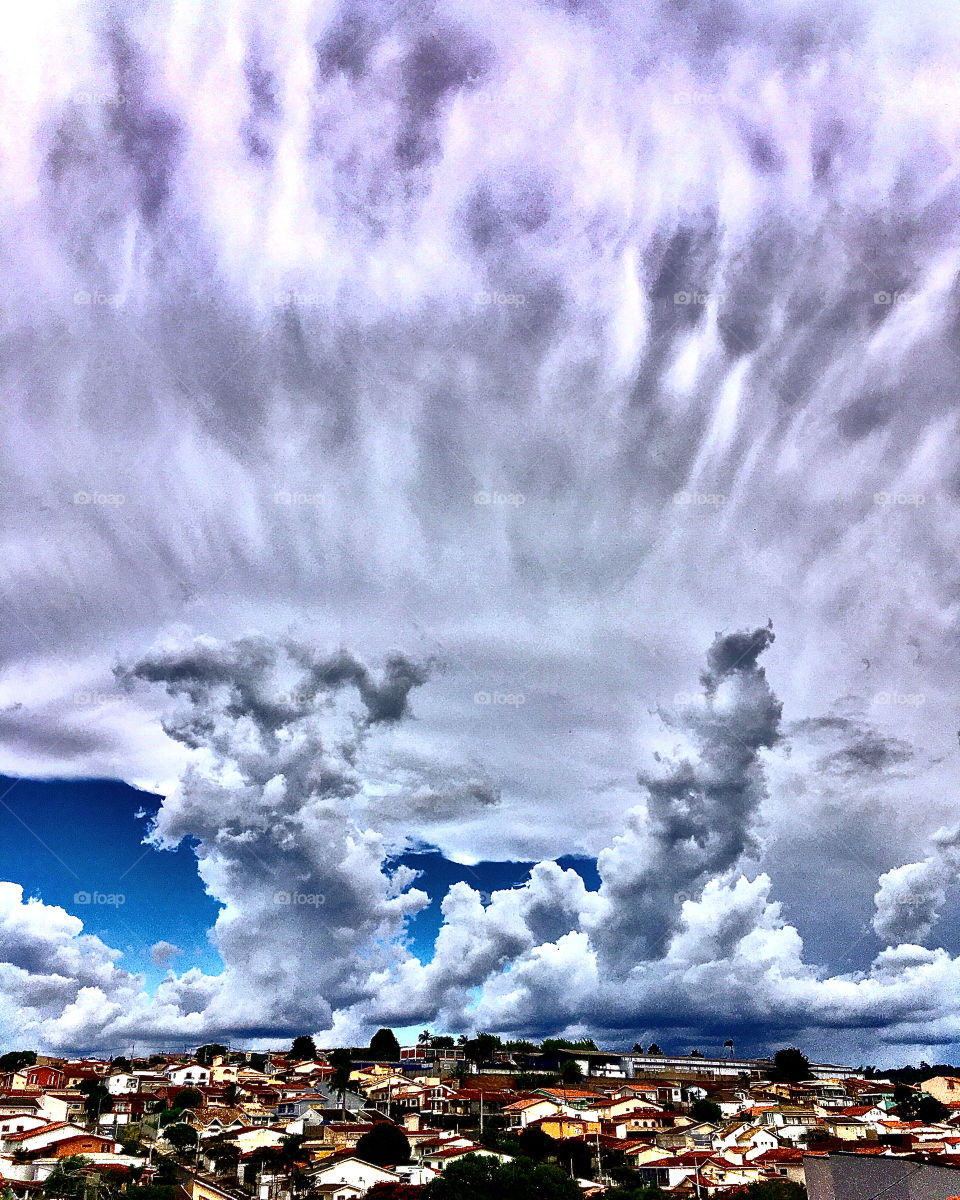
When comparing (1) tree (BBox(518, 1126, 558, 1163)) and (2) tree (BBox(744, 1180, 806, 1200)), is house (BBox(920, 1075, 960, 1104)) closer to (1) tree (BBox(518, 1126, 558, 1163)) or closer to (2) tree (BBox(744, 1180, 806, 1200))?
(1) tree (BBox(518, 1126, 558, 1163))

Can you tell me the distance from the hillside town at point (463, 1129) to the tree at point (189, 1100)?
26 centimetres

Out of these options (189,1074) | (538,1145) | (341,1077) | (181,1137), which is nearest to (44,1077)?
(189,1074)

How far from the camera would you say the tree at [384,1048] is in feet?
370

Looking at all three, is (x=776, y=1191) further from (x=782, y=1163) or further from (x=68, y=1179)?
(x=68, y=1179)

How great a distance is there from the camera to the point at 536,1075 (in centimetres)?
9331

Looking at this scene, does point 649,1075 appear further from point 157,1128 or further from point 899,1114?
point 157,1128

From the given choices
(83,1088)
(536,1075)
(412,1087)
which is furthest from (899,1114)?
(83,1088)

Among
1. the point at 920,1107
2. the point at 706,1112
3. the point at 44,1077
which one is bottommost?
the point at 920,1107

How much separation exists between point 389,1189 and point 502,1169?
26.2 feet

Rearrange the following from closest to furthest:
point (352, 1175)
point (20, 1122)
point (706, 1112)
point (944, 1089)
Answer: point (352, 1175) → point (20, 1122) → point (706, 1112) → point (944, 1089)

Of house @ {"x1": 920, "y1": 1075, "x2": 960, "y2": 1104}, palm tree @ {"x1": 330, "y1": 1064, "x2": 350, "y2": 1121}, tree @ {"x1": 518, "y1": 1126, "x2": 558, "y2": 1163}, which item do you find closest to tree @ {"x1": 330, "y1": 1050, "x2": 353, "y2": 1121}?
palm tree @ {"x1": 330, "y1": 1064, "x2": 350, "y2": 1121}

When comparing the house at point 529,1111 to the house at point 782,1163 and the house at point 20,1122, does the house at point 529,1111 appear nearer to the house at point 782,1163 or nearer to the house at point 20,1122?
the house at point 782,1163

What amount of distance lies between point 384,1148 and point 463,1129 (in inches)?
574

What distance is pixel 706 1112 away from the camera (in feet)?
244
